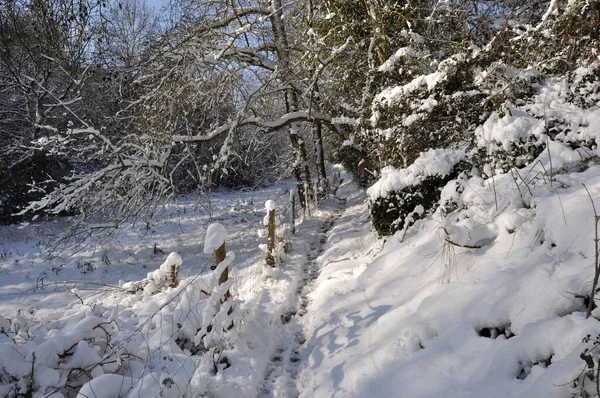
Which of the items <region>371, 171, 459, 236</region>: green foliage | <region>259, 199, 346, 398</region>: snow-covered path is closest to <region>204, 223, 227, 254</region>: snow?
<region>259, 199, 346, 398</region>: snow-covered path

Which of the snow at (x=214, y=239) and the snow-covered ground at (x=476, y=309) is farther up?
the snow at (x=214, y=239)

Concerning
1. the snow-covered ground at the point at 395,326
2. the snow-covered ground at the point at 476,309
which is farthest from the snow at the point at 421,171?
the snow-covered ground at the point at 476,309

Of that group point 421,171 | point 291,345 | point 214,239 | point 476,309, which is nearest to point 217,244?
point 214,239

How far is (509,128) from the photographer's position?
4.73 meters

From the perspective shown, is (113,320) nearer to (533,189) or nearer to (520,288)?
(520,288)

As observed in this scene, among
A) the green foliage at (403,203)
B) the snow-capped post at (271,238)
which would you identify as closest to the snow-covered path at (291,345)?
the snow-capped post at (271,238)

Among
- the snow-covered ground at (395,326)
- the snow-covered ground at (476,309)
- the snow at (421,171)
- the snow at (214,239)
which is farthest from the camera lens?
the snow at (421,171)

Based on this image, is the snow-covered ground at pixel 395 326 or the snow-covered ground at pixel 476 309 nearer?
the snow-covered ground at pixel 476 309

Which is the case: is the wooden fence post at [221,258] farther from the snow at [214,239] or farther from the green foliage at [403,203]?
the green foliage at [403,203]

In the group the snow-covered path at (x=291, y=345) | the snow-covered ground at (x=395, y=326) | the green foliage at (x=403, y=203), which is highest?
the green foliage at (x=403, y=203)

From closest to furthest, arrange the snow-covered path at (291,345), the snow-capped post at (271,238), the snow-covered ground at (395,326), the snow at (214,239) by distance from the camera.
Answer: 1. the snow-covered ground at (395,326)
2. the snow-covered path at (291,345)
3. the snow at (214,239)
4. the snow-capped post at (271,238)

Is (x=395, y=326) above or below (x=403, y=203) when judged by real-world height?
below

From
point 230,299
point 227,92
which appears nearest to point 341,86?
point 227,92

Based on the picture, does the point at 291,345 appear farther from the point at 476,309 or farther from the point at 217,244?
the point at 476,309
